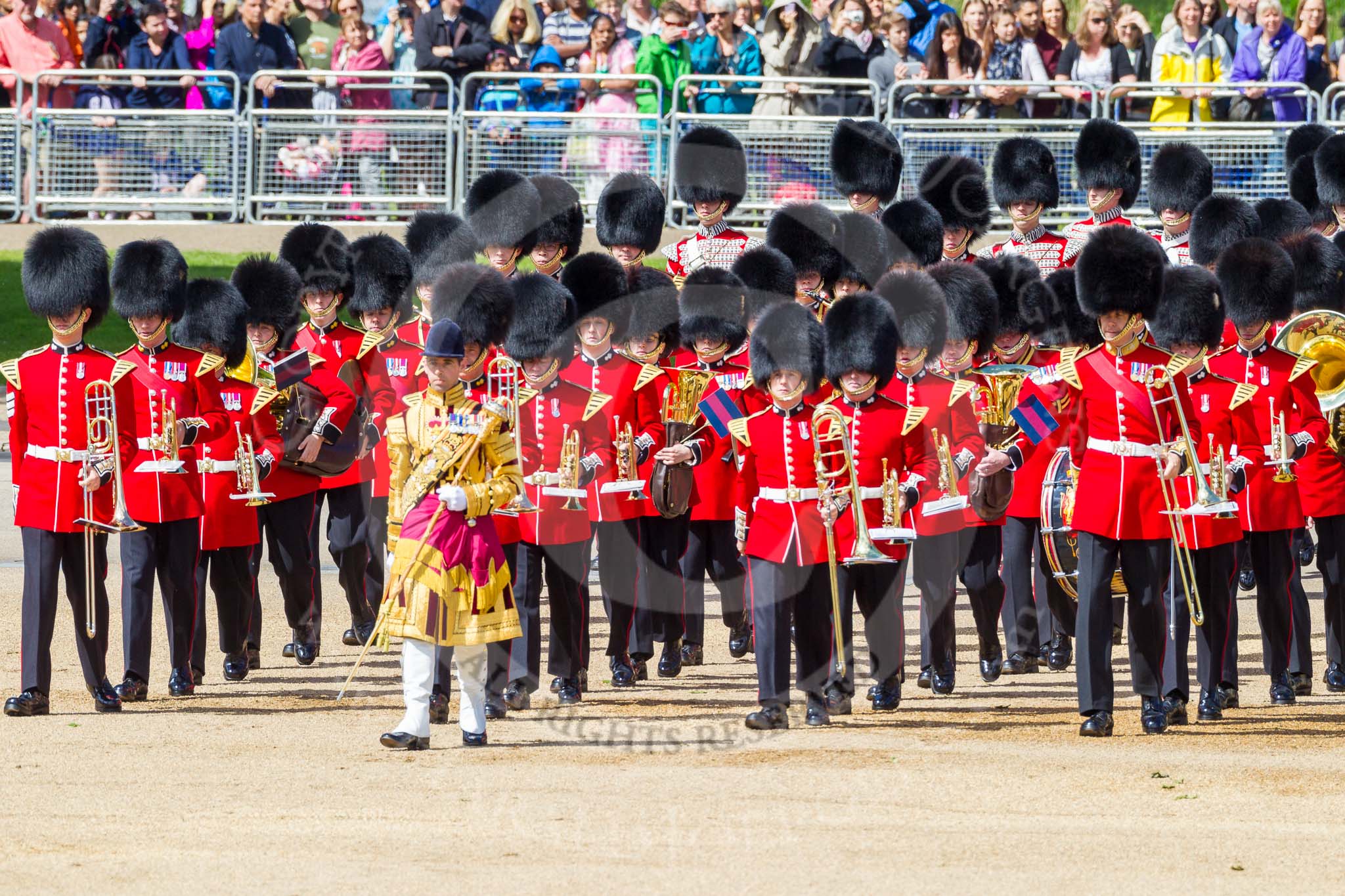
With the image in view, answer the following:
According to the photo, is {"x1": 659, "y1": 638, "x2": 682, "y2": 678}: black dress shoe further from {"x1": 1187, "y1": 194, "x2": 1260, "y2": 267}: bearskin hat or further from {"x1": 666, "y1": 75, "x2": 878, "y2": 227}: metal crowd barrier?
{"x1": 666, "y1": 75, "x2": 878, "y2": 227}: metal crowd barrier

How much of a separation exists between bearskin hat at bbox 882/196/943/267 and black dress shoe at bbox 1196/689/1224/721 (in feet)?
9.25

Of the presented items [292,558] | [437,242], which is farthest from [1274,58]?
[292,558]

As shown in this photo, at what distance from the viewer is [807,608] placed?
760 centimetres

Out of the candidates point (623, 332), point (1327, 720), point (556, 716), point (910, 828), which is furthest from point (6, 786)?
point (1327, 720)

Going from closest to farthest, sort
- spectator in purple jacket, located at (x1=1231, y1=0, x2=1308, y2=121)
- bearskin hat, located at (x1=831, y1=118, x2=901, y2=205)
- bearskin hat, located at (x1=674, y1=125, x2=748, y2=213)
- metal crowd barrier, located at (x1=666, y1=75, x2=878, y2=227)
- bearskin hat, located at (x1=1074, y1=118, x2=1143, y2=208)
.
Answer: bearskin hat, located at (x1=1074, y1=118, x2=1143, y2=208), bearskin hat, located at (x1=674, y1=125, x2=748, y2=213), bearskin hat, located at (x1=831, y1=118, x2=901, y2=205), spectator in purple jacket, located at (x1=1231, y1=0, x2=1308, y2=121), metal crowd barrier, located at (x1=666, y1=75, x2=878, y2=227)

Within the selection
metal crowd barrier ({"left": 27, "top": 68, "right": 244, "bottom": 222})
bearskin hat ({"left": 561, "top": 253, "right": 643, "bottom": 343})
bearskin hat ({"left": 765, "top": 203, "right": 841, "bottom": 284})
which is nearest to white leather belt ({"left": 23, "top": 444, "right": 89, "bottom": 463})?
bearskin hat ({"left": 561, "top": 253, "right": 643, "bottom": 343})

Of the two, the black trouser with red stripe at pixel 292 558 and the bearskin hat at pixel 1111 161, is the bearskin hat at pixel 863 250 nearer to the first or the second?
the bearskin hat at pixel 1111 161

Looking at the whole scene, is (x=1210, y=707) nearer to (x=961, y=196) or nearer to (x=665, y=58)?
(x=961, y=196)

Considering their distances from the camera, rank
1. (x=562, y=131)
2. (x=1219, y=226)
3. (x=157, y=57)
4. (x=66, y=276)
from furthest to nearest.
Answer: (x=157, y=57) < (x=562, y=131) < (x=1219, y=226) < (x=66, y=276)

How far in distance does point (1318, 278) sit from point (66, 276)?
4.49m

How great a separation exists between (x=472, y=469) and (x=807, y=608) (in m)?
1.24

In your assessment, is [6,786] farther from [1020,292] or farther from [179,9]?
[179,9]

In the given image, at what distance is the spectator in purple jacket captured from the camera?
14.4 metres

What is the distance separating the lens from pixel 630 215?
10.0m
